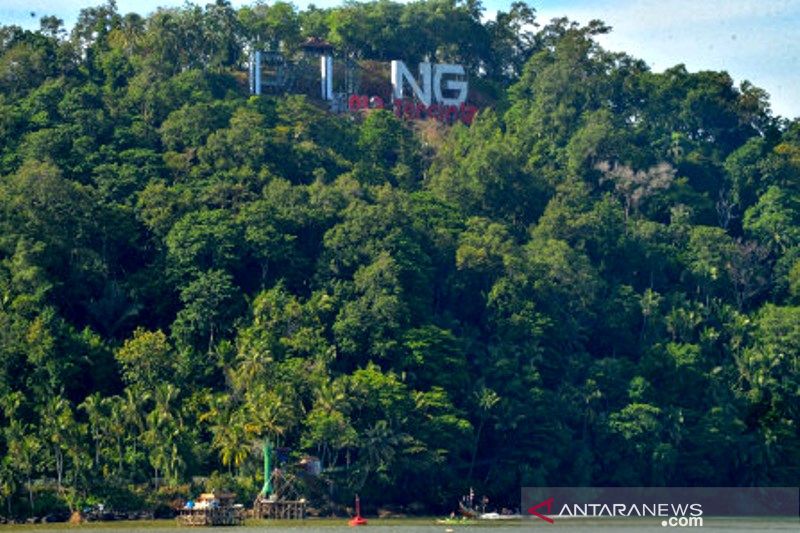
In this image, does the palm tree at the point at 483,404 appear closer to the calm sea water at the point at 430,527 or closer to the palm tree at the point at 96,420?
the calm sea water at the point at 430,527

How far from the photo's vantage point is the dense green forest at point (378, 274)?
231ft

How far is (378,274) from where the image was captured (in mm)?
76438

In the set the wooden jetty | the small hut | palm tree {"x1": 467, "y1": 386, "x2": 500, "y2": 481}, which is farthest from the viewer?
palm tree {"x1": 467, "y1": 386, "x2": 500, "y2": 481}

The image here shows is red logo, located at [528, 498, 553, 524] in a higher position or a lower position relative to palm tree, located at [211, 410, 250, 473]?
lower

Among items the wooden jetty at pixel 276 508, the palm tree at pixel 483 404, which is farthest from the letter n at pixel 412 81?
the wooden jetty at pixel 276 508

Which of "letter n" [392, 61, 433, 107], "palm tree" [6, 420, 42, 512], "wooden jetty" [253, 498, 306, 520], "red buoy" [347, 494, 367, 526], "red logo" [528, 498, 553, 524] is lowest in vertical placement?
"red logo" [528, 498, 553, 524]

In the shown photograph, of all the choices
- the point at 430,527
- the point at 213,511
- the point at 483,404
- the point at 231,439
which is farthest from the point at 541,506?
the point at 213,511

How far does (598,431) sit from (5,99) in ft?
108

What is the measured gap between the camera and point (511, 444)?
75.9m

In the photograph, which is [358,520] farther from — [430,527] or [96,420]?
[96,420]

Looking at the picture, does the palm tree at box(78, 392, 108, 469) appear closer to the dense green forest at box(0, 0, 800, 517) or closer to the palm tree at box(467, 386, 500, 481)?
the dense green forest at box(0, 0, 800, 517)

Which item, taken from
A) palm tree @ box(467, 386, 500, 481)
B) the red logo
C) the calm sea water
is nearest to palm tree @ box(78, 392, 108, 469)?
the calm sea water

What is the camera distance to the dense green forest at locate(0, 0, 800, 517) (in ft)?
231

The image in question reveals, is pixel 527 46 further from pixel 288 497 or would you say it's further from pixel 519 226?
pixel 288 497
